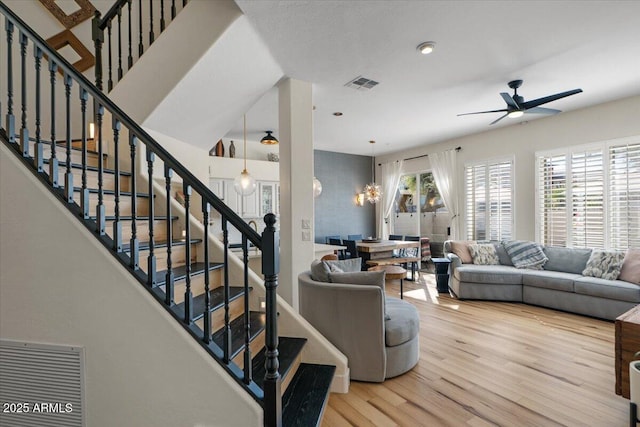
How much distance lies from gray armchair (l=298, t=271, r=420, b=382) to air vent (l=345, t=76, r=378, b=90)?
8.11 ft

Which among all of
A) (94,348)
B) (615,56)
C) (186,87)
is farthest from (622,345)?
(186,87)

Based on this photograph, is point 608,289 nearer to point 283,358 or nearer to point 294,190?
point 294,190

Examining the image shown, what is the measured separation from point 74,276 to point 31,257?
0.32m

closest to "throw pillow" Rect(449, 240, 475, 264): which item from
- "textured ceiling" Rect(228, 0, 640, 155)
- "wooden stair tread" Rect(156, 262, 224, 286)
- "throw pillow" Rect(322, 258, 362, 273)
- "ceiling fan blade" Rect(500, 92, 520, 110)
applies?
"textured ceiling" Rect(228, 0, 640, 155)

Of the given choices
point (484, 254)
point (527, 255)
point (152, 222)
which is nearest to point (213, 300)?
point (152, 222)

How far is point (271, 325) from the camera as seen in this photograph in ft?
5.23

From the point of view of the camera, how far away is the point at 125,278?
5.64ft

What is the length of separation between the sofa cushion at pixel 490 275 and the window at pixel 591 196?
1192 millimetres

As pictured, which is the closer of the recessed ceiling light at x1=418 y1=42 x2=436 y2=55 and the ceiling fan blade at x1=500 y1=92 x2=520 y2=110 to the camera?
the recessed ceiling light at x1=418 y1=42 x2=436 y2=55

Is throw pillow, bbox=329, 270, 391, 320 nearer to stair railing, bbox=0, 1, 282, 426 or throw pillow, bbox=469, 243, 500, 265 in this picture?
stair railing, bbox=0, 1, 282, 426

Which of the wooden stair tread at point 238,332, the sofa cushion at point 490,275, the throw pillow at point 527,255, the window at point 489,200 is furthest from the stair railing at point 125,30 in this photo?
the window at point 489,200

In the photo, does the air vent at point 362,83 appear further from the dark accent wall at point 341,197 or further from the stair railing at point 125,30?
the dark accent wall at point 341,197

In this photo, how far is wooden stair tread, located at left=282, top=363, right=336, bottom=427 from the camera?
188 centimetres

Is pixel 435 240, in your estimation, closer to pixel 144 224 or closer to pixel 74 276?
pixel 144 224
